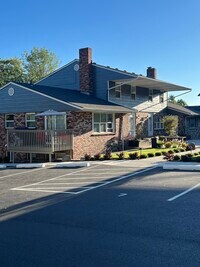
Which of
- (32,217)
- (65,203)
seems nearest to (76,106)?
(65,203)

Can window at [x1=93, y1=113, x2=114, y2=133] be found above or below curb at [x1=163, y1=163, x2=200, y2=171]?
above

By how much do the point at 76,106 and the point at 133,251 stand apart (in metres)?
15.6

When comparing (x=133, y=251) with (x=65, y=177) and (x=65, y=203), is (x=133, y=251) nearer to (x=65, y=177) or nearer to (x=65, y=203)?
(x=65, y=203)

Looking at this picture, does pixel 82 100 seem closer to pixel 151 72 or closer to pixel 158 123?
pixel 158 123

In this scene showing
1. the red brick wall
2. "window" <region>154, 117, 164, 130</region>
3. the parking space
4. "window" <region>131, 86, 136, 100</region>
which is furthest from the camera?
"window" <region>154, 117, 164, 130</region>

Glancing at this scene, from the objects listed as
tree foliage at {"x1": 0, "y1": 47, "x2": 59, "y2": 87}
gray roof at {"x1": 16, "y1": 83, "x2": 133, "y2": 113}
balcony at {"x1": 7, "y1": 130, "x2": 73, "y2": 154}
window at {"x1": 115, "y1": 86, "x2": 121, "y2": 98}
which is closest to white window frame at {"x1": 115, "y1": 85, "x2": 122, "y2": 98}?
window at {"x1": 115, "y1": 86, "x2": 121, "y2": 98}

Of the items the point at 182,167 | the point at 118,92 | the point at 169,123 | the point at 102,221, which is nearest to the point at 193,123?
the point at 169,123

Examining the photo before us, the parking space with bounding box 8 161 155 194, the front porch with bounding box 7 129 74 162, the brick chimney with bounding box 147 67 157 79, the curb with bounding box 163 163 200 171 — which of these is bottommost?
the parking space with bounding box 8 161 155 194

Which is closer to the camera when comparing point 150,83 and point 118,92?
point 118,92

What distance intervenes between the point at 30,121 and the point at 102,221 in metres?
17.0

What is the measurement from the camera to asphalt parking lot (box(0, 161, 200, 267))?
211 inches

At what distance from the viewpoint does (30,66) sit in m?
58.2

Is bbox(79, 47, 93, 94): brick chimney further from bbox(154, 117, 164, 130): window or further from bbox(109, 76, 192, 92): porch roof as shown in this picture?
bbox(154, 117, 164, 130): window

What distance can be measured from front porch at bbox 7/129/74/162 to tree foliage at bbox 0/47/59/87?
3747 centimetres
